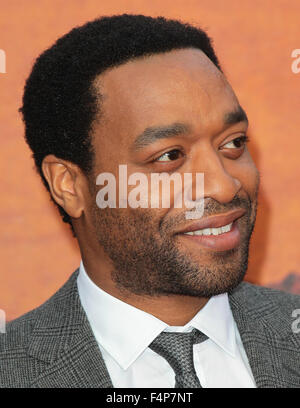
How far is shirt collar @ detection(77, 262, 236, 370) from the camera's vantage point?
2.27 meters

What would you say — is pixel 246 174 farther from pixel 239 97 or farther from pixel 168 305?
pixel 239 97

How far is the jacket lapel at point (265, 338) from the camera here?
228cm

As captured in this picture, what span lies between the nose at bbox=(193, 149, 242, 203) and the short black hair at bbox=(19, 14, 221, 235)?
45cm

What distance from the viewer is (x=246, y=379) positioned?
2.29 meters

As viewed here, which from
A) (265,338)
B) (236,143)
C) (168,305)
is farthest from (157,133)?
(265,338)

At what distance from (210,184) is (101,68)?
625mm

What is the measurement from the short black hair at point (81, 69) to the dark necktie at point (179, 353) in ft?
2.30

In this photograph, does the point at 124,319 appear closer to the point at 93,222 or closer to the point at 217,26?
the point at 93,222

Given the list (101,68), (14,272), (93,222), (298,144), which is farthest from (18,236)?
(298,144)

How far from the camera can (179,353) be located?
221cm

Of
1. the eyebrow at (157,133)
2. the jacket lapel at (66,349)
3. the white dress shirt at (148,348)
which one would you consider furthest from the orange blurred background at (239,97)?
the eyebrow at (157,133)

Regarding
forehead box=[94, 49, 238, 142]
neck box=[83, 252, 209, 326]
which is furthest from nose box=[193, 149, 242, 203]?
Result: neck box=[83, 252, 209, 326]

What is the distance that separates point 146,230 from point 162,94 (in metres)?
0.49

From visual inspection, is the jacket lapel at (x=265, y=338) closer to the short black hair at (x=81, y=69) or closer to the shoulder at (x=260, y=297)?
the shoulder at (x=260, y=297)
